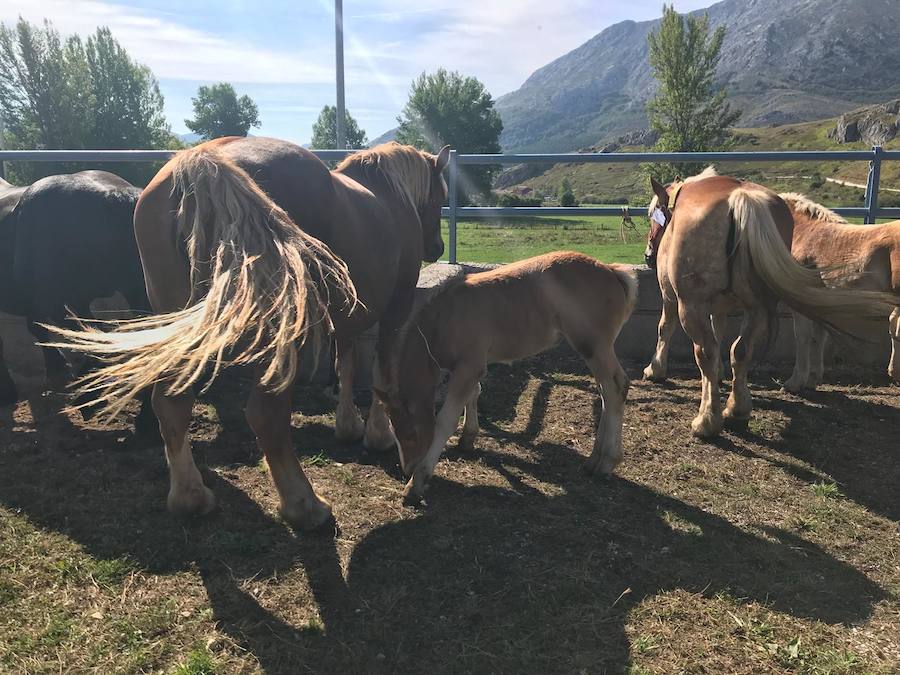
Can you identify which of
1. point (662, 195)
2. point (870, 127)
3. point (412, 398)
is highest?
point (870, 127)

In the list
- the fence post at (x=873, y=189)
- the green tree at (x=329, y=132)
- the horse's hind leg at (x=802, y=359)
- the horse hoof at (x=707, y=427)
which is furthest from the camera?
the green tree at (x=329, y=132)

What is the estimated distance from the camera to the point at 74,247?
443 centimetres

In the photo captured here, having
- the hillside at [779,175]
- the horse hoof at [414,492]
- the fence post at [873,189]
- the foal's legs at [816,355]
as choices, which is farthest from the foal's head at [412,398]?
the hillside at [779,175]

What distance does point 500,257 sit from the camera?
12836mm

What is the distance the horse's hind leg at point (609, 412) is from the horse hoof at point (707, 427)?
3.17 ft

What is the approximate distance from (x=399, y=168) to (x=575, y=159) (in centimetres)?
337

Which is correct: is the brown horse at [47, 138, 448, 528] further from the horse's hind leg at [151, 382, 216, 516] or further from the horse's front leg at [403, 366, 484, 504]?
the horse's front leg at [403, 366, 484, 504]

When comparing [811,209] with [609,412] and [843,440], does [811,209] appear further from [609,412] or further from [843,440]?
[609,412]

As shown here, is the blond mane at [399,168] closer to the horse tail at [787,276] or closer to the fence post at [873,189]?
the horse tail at [787,276]

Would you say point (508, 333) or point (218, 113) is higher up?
point (218, 113)

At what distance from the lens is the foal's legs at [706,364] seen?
4.57 m

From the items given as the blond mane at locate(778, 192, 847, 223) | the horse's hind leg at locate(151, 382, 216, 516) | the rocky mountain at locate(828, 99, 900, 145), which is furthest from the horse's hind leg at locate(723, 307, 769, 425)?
the rocky mountain at locate(828, 99, 900, 145)

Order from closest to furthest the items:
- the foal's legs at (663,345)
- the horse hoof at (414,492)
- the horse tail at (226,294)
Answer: the horse tail at (226,294) → the horse hoof at (414,492) → the foal's legs at (663,345)

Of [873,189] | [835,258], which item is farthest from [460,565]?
[873,189]
